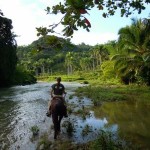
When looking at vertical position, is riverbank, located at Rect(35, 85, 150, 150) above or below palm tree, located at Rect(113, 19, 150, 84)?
below

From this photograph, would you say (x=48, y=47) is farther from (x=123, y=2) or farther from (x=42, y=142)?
(x=42, y=142)

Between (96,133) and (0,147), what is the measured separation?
3546 millimetres

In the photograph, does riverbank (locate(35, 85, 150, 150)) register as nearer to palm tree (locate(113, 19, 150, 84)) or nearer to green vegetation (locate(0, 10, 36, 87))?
palm tree (locate(113, 19, 150, 84))

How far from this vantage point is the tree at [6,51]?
48469mm

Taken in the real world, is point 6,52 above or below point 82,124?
above

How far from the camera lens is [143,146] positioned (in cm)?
995

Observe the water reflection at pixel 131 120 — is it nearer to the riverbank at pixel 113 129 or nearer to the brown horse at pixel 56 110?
the riverbank at pixel 113 129

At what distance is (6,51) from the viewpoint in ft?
162

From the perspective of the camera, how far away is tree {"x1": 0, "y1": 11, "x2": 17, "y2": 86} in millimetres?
48469

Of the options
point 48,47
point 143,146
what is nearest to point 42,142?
point 143,146

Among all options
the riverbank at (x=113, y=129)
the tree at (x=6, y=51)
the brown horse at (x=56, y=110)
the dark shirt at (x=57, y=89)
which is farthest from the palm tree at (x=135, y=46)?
the brown horse at (x=56, y=110)

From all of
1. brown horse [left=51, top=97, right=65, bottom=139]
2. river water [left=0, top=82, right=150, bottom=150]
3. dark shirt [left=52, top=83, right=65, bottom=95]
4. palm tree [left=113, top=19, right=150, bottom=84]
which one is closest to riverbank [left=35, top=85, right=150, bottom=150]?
river water [left=0, top=82, right=150, bottom=150]

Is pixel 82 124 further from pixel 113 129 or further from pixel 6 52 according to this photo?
pixel 6 52

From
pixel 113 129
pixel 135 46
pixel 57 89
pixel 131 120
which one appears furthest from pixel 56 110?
pixel 135 46
